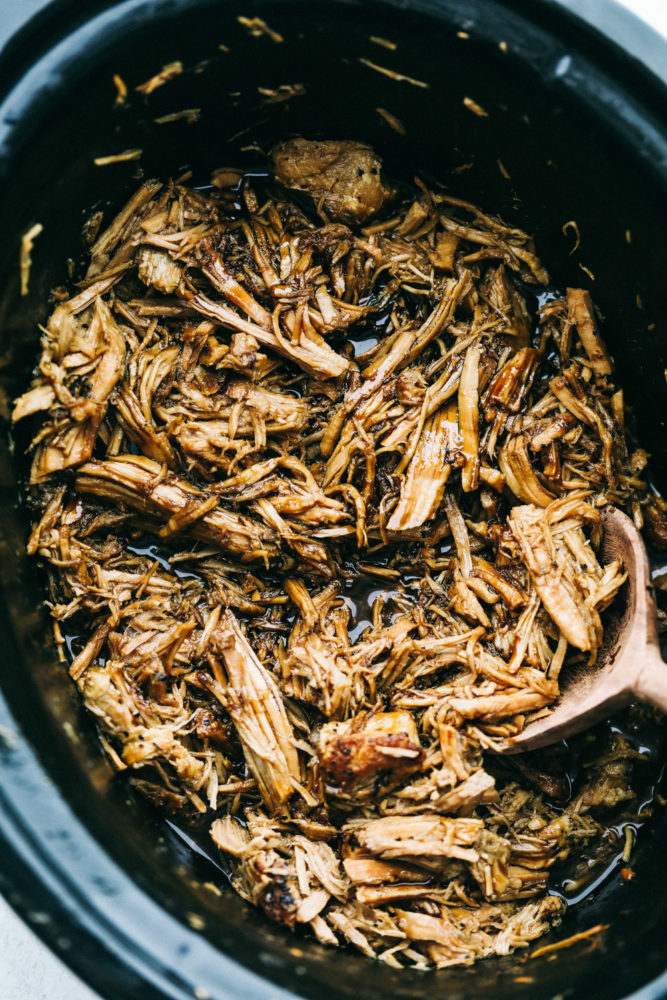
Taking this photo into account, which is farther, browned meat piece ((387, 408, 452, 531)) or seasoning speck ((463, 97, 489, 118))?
browned meat piece ((387, 408, 452, 531))

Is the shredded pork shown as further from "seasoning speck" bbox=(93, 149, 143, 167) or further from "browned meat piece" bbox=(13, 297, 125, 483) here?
"seasoning speck" bbox=(93, 149, 143, 167)

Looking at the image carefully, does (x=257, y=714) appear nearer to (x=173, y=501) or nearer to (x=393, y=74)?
(x=173, y=501)

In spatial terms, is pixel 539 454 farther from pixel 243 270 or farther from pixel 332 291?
pixel 243 270

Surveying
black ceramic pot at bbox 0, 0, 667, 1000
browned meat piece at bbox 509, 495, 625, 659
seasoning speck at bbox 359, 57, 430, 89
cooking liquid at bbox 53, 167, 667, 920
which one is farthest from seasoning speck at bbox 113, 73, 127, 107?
browned meat piece at bbox 509, 495, 625, 659

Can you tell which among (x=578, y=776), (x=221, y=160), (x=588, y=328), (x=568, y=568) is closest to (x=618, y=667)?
(x=568, y=568)

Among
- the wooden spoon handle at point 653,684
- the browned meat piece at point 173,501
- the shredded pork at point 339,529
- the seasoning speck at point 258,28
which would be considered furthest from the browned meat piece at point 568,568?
the seasoning speck at point 258,28

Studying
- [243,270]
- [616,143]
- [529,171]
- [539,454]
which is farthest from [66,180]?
[539,454]

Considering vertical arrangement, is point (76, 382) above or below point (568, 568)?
below
